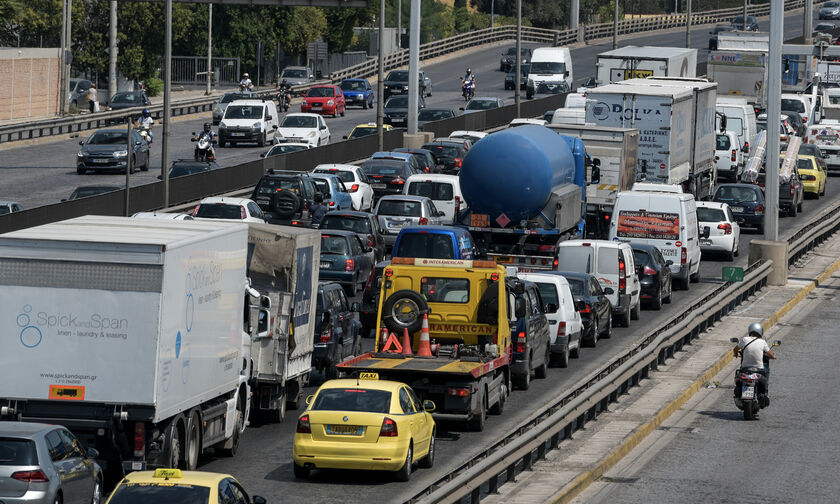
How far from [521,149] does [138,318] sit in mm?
16940

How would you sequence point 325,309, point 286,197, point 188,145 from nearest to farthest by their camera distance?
point 325,309, point 286,197, point 188,145

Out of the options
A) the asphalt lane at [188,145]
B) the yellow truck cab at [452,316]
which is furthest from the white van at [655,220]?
the asphalt lane at [188,145]

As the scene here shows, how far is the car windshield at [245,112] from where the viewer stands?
64375mm

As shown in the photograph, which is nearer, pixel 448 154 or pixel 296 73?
pixel 448 154

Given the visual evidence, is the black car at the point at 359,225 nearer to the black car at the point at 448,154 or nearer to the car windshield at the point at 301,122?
the black car at the point at 448,154

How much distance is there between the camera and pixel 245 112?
64562 mm

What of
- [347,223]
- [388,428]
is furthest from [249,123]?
[388,428]

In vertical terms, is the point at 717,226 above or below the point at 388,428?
above

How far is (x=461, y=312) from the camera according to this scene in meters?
24.6

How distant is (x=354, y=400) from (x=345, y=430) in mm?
440

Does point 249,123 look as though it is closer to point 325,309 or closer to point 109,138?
point 109,138

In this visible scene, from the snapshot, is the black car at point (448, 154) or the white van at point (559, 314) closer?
the white van at point (559, 314)

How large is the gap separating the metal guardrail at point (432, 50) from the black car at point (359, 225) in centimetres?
2747

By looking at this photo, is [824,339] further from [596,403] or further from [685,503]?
[685,503]
